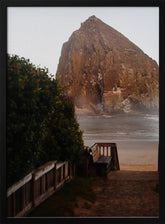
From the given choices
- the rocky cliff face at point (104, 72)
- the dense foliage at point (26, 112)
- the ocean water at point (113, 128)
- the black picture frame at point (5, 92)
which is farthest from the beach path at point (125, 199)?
the rocky cliff face at point (104, 72)

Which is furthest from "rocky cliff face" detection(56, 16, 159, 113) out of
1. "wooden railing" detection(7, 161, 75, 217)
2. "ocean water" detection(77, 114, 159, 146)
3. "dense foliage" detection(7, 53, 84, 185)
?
"wooden railing" detection(7, 161, 75, 217)

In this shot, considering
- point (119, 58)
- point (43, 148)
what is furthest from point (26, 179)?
point (119, 58)

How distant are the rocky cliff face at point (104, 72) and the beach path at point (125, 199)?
1.05 metres

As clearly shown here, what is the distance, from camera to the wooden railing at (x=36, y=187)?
2955mm

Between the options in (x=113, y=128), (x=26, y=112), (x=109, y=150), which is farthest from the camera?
(x=109, y=150)

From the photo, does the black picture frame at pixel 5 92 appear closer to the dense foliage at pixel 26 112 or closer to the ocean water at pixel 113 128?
the dense foliage at pixel 26 112

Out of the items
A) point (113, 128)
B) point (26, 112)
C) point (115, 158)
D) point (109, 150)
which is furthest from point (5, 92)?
point (115, 158)

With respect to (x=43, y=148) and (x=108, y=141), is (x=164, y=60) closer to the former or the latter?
(x=108, y=141)

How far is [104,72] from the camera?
3.68 metres

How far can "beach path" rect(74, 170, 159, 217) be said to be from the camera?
3176 millimetres

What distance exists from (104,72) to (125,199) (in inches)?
72.5

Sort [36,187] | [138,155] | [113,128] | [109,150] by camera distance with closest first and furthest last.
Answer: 1. [36,187]
2. [138,155]
3. [113,128]
4. [109,150]

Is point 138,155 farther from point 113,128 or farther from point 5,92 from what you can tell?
point 5,92

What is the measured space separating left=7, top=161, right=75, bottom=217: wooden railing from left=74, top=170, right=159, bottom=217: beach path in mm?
451
